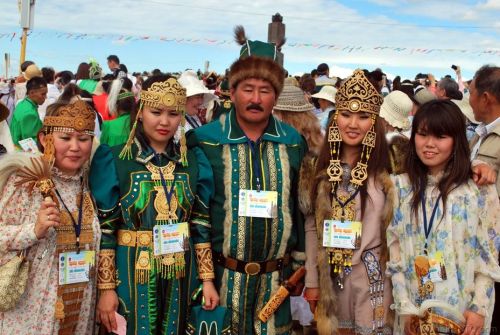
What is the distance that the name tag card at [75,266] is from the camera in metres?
2.92

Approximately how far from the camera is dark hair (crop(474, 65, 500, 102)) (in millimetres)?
3859

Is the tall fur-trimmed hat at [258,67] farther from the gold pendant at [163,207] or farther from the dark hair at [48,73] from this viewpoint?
the dark hair at [48,73]

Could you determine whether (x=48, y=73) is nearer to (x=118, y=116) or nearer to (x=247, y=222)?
(x=118, y=116)

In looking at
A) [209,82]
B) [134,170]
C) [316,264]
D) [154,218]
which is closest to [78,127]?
[134,170]

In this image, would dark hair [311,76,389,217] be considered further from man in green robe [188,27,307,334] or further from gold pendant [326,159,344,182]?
man in green robe [188,27,307,334]

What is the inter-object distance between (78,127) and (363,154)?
1662 mm

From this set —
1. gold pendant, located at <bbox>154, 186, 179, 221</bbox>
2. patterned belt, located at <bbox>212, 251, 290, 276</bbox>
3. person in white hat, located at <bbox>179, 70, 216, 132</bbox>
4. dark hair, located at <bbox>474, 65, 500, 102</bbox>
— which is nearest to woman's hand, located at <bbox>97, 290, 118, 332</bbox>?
gold pendant, located at <bbox>154, 186, 179, 221</bbox>

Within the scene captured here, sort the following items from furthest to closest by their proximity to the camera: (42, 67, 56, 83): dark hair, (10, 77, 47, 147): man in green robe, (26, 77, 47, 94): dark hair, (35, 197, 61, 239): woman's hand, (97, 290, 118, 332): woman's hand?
1. (42, 67, 56, 83): dark hair
2. (26, 77, 47, 94): dark hair
3. (10, 77, 47, 147): man in green robe
4. (97, 290, 118, 332): woman's hand
5. (35, 197, 61, 239): woman's hand

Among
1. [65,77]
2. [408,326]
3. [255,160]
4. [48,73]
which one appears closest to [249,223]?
[255,160]

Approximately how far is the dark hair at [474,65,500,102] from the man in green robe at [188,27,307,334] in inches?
61.4

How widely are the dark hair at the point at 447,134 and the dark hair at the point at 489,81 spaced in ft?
3.36

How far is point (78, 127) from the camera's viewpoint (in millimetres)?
3016

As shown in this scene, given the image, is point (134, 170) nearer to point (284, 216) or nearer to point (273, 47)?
point (284, 216)

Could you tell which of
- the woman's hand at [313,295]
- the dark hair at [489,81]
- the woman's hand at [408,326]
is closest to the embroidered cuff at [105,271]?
the woman's hand at [313,295]
